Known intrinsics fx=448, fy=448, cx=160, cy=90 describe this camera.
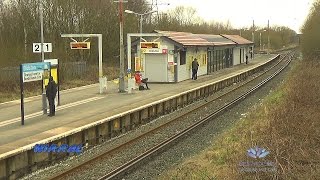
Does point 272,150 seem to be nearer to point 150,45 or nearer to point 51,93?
point 51,93

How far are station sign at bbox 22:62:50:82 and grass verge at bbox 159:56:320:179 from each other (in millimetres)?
7169

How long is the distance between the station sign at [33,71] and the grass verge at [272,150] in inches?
282

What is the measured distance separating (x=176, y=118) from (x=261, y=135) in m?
5.78

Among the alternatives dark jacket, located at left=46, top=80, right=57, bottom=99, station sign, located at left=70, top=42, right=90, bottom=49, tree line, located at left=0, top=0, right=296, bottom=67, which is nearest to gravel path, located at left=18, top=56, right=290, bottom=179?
dark jacket, located at left=46, top=80, right=57, bottom=99

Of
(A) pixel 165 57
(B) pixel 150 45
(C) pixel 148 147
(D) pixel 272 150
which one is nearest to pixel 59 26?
(A) pixel 165 57

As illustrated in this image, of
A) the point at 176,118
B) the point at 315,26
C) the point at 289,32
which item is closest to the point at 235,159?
the point at 176,118

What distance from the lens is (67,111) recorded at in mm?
18000

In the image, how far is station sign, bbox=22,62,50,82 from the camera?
629 inches

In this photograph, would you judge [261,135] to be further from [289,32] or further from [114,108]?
[289,32]

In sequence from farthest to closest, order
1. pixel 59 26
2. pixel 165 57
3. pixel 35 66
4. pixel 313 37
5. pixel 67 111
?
pixel 313 37, pixel 59 26, pixel 165 57, pixel 67 111, pixel 35 66

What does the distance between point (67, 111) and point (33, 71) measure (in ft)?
7.79

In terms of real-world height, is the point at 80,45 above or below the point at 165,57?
above

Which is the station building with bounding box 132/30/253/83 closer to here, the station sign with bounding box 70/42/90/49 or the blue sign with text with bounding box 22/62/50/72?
the station sign with bounding box 70/42/90/49

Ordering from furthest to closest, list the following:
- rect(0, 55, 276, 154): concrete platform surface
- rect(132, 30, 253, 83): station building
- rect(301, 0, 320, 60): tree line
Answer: rect(301, 0, 320, 60): tree line
rect(132, 30, 253, 83): station building
rect(0, 55, 276, 154): concrete platform surface
